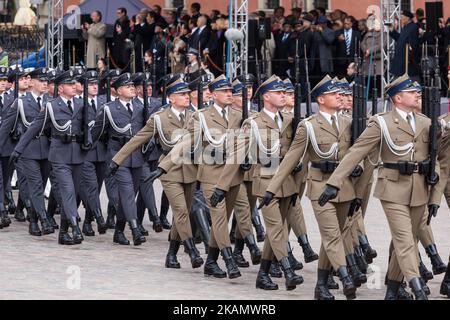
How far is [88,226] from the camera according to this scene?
17703 mm

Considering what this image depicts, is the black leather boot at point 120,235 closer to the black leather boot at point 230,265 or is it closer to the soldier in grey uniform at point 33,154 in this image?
the soldier in grey uniform at point 33,154

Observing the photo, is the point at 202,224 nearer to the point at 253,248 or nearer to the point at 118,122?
the point at 253,248

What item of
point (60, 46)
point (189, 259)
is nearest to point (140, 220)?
Result: point (189, 259)

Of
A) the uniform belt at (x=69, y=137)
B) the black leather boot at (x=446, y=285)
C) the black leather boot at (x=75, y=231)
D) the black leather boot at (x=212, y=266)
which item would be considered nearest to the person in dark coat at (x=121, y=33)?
the uniform belt at (x=69, y=137)

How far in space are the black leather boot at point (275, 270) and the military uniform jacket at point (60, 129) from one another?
Result: 3344 mm

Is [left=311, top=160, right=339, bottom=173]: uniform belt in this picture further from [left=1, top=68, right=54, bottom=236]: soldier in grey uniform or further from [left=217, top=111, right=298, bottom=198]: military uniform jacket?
[left=1, top=68, right=54, bottom=236]: soldier in grey uniform

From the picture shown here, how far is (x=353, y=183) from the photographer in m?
13.2

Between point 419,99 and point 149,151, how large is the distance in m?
5.21

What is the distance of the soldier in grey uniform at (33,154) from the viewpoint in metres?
17.5

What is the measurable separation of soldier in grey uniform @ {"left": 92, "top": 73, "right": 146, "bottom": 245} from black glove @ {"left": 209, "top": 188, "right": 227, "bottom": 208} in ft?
9.42

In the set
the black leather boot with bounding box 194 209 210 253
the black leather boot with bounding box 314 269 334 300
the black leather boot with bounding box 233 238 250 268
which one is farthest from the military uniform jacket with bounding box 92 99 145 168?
the black leather boot with bounding box 314 269 334 300

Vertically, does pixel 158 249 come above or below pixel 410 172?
below

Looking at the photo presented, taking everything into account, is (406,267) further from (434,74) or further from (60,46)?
(60,46)

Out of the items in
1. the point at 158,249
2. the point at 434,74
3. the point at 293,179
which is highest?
the point at 434,74
